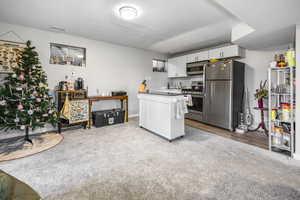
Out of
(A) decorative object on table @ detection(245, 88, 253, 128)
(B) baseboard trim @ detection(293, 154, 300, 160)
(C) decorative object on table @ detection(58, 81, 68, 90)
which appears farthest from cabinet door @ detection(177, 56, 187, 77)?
(C) decorative object on table @ detection(58, 81, 68, 90)

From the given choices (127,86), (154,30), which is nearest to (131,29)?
(154,30)

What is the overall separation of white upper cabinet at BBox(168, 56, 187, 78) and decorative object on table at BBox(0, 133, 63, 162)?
438 cm

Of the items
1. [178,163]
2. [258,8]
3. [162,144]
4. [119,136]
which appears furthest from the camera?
[119,136]

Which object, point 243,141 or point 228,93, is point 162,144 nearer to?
point 243,141

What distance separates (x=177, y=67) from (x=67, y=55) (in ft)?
12.5

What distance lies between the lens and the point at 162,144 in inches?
110

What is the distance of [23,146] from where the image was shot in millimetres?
2656

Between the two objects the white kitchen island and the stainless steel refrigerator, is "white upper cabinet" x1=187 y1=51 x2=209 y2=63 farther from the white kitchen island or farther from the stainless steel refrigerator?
the white kitchen island

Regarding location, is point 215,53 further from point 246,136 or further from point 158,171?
point 158,171

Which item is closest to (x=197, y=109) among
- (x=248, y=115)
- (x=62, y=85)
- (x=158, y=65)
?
(x=248, y=115)

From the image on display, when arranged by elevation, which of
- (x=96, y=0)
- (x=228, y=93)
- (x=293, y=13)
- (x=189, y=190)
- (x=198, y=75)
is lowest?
(x=189, y=190)

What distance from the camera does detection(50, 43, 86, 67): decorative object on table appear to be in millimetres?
3648

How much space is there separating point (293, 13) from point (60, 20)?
4130mm

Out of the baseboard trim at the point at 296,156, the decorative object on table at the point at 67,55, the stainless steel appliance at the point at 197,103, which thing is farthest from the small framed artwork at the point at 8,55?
the baseboard trim at the point at 296,156
